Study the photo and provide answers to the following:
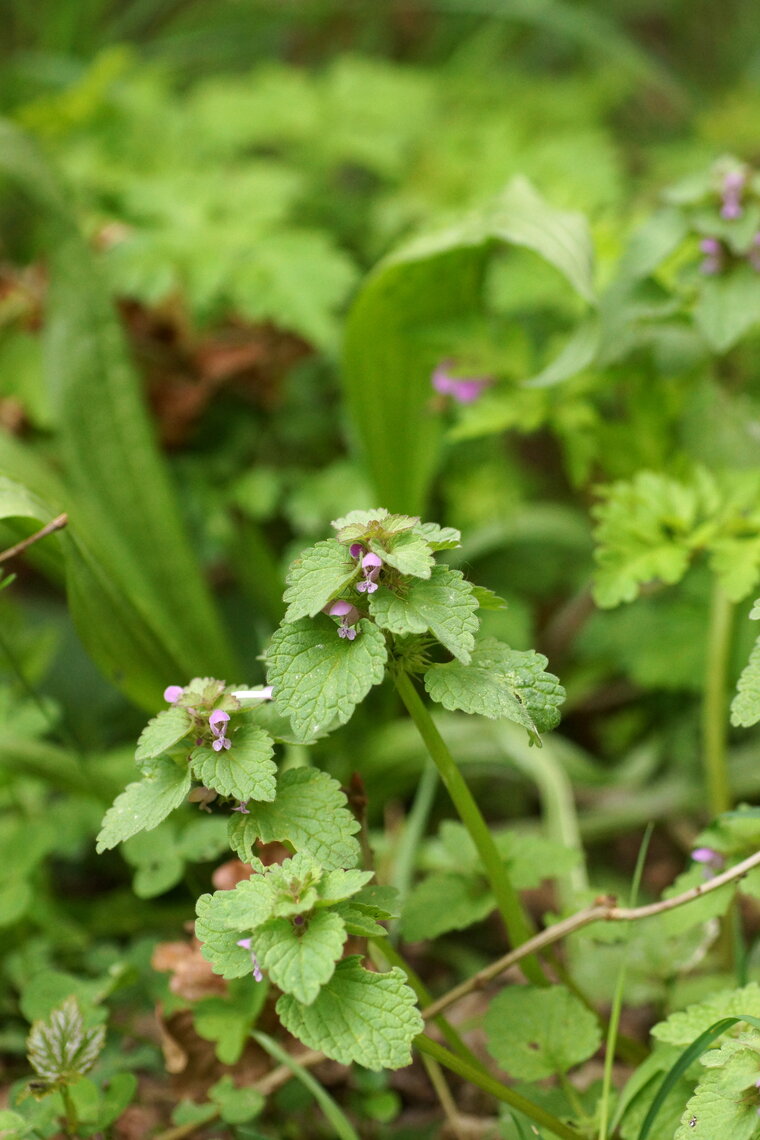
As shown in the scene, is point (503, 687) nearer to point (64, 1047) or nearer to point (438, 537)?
point (438, 537)

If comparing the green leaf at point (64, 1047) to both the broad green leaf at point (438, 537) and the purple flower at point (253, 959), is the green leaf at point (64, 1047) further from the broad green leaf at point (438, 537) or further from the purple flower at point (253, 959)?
the broad green leaf at point (438, 537)

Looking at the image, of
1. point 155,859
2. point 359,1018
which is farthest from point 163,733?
point 155,859

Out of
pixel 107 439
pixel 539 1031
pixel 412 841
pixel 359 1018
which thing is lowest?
pixel 412 841

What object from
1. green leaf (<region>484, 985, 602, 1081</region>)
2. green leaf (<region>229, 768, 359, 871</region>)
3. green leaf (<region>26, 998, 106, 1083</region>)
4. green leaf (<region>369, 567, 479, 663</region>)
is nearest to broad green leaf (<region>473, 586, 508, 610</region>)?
green leaf (<region>369, 567, 479, 663</region>)

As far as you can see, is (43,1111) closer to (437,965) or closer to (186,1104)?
(186,1104)

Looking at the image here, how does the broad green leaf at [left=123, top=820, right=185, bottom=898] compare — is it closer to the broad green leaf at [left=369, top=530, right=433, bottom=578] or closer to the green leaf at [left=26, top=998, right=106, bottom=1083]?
the green leaf at [left=26, top=998, right=106, bottom=1083]

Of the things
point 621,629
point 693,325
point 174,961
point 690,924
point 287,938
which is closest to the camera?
point 287,938

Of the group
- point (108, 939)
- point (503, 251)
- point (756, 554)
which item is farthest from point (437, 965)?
point (503, 251)
